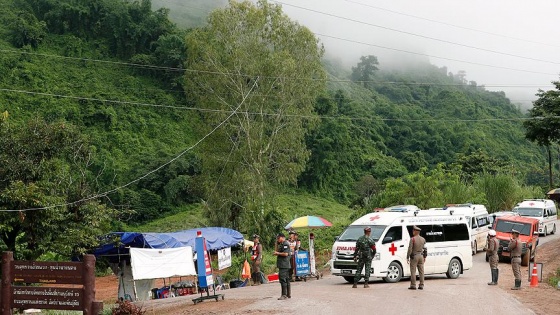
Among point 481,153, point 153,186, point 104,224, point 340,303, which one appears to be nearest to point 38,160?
point 104,224

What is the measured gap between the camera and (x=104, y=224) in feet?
86.8

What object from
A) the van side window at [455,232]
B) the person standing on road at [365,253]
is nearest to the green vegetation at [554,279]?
the van side window at [455,232]

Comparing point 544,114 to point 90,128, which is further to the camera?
point 90,128

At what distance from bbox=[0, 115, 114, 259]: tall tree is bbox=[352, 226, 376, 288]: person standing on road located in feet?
31.7

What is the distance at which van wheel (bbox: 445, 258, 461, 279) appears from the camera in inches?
964

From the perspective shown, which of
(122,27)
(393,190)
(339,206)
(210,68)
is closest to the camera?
(210,68)

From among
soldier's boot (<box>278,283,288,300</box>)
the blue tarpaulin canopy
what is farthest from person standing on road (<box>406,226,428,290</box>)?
the blue tarpaulin canopy

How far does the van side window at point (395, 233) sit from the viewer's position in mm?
22922

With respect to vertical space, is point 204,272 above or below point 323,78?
below

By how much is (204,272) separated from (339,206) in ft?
198

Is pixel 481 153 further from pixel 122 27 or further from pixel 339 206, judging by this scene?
pixel 122 27

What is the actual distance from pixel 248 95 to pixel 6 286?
1198 inches

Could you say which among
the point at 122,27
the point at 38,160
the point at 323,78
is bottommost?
the point at 38,160

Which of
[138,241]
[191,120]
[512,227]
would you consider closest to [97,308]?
[138,241]
